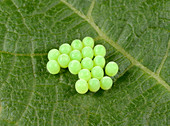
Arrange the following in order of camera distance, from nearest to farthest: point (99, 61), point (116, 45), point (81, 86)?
1. point (81, 86)
2. point (99, 61)
3. point (116, 45)

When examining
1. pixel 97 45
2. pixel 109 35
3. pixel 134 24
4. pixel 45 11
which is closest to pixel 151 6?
pixel 134 24

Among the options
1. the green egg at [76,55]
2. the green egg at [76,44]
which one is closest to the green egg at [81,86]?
the green egg at [76,55]

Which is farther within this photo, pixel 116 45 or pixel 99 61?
pixel 116 45

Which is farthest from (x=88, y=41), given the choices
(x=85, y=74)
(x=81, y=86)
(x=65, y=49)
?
(x=81, y=86)

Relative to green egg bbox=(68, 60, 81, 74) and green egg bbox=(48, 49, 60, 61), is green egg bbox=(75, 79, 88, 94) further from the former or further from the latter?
green egg bbox=(48, 49, 60, 61)

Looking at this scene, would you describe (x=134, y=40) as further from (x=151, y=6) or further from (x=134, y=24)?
(x=151, y=6)

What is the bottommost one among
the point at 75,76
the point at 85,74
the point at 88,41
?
the point at 75,76

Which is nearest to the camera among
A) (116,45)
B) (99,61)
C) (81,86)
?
(81,86)

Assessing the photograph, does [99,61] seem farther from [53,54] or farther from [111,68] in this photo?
[53,54]
